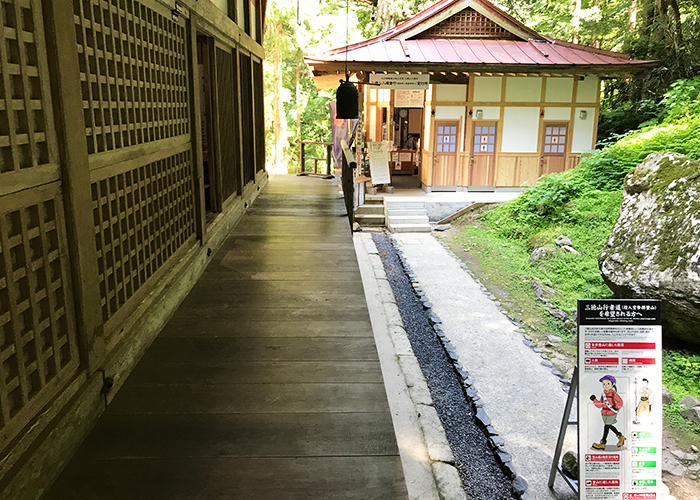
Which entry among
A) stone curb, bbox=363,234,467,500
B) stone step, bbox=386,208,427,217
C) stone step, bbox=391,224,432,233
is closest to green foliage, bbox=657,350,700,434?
stone curb, bbox=363,234,467,500

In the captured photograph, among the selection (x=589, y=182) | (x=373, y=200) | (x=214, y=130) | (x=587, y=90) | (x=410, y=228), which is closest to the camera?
(x=214, y=130)

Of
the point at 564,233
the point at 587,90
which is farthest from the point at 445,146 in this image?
the point at 564,233

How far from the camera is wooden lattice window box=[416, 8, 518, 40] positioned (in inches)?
615

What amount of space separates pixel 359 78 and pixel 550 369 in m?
10.4

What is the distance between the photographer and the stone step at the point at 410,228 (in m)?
13.4

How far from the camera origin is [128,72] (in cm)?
352

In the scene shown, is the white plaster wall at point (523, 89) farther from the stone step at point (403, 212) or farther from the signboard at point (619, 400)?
the signboard at point (619, 400)

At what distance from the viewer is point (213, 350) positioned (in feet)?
12.4

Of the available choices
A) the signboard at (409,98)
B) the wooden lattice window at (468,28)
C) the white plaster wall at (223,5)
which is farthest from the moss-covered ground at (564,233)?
the white plaster wall at (223,5)

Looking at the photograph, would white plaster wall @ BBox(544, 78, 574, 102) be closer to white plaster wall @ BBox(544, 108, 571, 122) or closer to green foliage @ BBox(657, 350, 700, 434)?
white plaster wall @ BBox(544, 108, 571, 122)

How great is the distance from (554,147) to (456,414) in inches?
479

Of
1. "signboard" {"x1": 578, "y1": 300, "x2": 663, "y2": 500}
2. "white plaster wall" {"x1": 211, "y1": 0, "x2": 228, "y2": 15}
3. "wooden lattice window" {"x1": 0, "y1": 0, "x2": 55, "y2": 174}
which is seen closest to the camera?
"wooden lattice window" {"x1": 0, "y1": 0, "x2": 55, "y2": 174}

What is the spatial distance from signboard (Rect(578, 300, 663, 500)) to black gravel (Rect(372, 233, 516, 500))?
89cm

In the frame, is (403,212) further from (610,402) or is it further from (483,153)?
Answer: (610,402)
